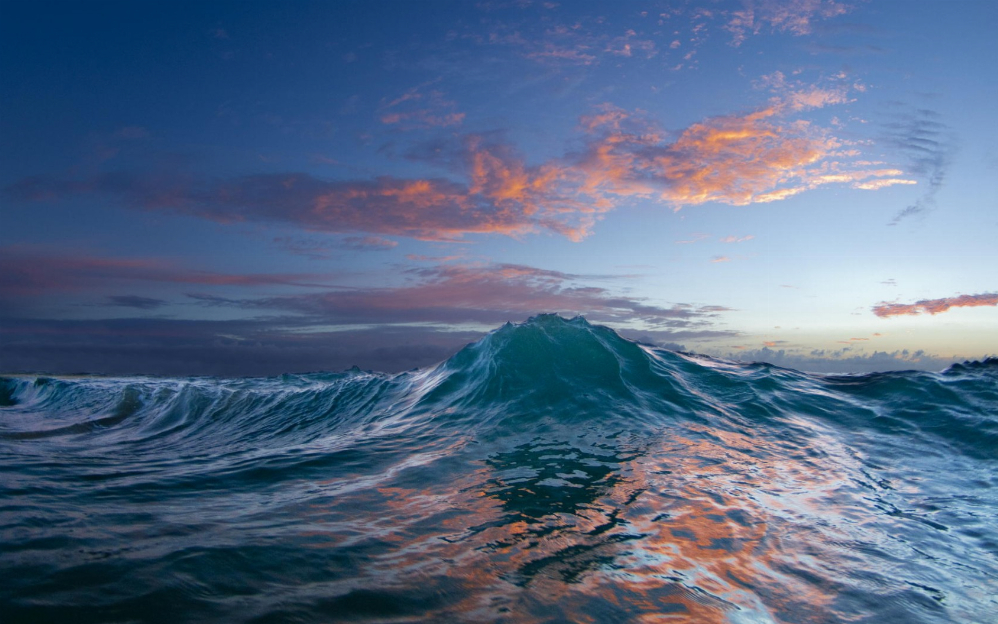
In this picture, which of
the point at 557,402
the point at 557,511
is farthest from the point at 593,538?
the point at 557,402

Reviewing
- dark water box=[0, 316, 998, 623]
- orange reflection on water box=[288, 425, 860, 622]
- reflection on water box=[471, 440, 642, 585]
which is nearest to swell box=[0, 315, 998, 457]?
dark water box=[0, 316, 998, 623]

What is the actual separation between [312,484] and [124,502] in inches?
75.9

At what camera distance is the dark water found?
11.1 feet

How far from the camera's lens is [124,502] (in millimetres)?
5469

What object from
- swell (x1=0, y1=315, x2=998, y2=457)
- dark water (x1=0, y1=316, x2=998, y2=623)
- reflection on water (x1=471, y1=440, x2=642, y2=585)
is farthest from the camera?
swell (x1=0, y1=315, x2=998, y2=457)

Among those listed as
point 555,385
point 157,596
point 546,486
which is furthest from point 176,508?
point 555,385

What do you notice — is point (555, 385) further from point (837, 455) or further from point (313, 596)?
point (313, 596)

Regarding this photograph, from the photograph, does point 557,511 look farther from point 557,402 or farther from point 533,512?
point 557,402

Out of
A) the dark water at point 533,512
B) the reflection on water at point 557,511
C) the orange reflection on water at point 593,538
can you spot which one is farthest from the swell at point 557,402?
the orange reflection on water at point 593,538

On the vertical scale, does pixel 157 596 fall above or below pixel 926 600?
above

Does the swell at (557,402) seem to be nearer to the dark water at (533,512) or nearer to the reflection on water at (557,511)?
the dark water at (533,512)

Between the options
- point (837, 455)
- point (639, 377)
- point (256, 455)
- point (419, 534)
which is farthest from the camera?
point (639, 377)

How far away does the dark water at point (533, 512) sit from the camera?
3.38m

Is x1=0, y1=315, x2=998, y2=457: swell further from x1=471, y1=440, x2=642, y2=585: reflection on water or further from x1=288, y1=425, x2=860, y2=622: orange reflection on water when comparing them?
x1=288, y1=425, x2=860, y2=622: orange reflection on water
